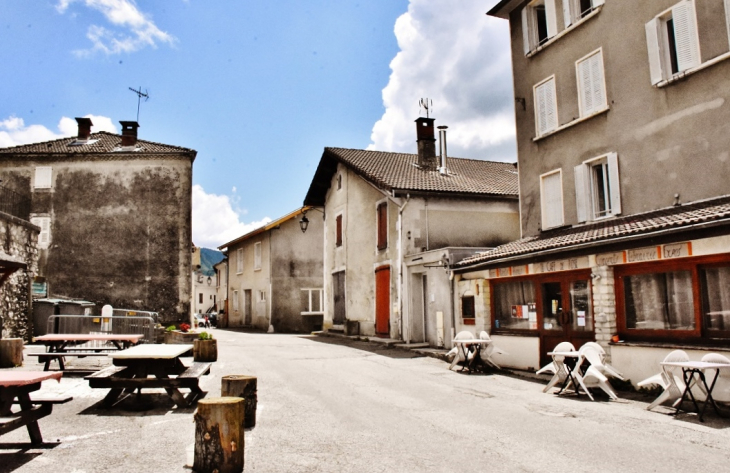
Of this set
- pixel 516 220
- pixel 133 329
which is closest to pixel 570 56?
pixel 516 220

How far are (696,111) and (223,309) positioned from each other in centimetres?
3460

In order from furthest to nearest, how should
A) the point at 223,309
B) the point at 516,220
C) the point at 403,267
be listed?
the point at 223,309 < the point at 516,220 < the point at 403,267

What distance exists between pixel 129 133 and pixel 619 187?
71.5 feet

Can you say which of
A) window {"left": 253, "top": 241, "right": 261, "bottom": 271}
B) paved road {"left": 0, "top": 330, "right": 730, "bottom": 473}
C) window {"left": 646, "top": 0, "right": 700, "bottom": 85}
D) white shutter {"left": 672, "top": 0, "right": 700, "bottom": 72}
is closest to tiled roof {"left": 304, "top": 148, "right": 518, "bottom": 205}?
window {"left": 253, "top": 241, "right": 261, "bottom": 271}

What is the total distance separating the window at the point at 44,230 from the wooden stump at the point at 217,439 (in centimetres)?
2255

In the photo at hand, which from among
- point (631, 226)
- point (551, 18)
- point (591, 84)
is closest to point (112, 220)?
point (551, 18)

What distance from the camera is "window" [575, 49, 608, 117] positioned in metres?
12.9

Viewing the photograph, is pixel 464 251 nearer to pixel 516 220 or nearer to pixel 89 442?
pixel 516 220

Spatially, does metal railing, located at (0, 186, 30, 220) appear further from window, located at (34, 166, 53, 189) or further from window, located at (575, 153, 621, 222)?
window, located at (575, 153, 621, 222)

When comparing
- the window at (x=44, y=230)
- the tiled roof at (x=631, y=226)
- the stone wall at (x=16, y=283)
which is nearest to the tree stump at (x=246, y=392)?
the tiled roof at (x=631, y=226)

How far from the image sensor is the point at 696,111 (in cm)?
1063

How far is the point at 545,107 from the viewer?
14.7 m

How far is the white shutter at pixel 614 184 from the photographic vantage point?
488 inches

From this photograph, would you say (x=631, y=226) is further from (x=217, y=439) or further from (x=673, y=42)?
(x=217, y=439)
